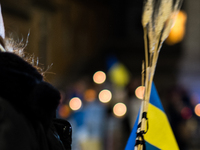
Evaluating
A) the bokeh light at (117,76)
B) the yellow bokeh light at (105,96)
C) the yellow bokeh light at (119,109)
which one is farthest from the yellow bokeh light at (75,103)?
the bokeh light at (117,76)

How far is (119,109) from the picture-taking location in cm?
777

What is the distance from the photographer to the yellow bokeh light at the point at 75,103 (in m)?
7.84

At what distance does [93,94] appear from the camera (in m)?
7.53

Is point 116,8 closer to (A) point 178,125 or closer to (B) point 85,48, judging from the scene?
(B) point 85,48

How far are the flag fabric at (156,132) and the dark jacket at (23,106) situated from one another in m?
0.73

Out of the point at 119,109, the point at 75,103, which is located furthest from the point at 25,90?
the point at 75,103

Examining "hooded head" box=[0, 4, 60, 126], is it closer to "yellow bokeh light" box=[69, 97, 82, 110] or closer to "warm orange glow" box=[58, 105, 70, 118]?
"yellow bokeh light" box=[69, 97, 82, 110]

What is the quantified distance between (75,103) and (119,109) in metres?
0.93

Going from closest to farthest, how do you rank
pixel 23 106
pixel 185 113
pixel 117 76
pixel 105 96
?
pixel 23 106 → pixel 185 113 → pixel 105 96 → pixel 117 76

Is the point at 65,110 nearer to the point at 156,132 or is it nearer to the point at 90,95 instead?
the point at 90,95

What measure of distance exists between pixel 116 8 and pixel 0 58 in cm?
1632

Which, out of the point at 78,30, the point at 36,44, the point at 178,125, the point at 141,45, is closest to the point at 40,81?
the point at 178,125

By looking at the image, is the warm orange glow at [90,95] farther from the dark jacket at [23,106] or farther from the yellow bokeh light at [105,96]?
the dark jacket at [23,106]

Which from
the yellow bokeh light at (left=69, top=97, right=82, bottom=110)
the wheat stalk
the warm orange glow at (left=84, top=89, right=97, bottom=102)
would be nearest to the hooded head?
the wheat stalk
